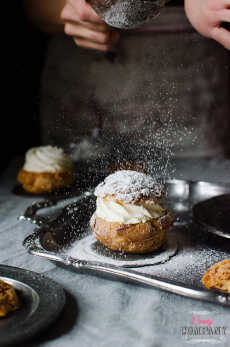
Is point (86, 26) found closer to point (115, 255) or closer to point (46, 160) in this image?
point (46, 160)

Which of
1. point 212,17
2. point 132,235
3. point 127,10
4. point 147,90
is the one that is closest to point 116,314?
point 132,235

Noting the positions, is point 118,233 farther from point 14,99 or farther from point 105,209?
point 14,99

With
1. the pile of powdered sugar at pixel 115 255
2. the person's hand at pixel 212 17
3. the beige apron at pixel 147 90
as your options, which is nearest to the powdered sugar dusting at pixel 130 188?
the pile of powdered sugar at pixel 115 255

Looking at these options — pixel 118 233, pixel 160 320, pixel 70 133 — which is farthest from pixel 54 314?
pixel 70 133

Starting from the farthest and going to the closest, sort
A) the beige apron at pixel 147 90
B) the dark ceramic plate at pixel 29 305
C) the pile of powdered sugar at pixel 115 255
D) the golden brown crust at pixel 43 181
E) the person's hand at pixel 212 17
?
the beige apron at pixel 147 90 → the golden brown crust at pixel 43 181 → the person's hand at pixel 212 17 → the pile of powdered sugar at pixel 115 255 → the dark ceramic plate at pixel 29 305

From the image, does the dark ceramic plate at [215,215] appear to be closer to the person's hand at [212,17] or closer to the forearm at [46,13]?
the person's hand at [212,17]

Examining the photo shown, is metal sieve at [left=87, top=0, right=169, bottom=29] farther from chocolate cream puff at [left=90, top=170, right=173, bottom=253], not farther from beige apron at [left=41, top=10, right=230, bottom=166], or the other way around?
beige apron at [left=41, top=10, right=230, bottom=166]
